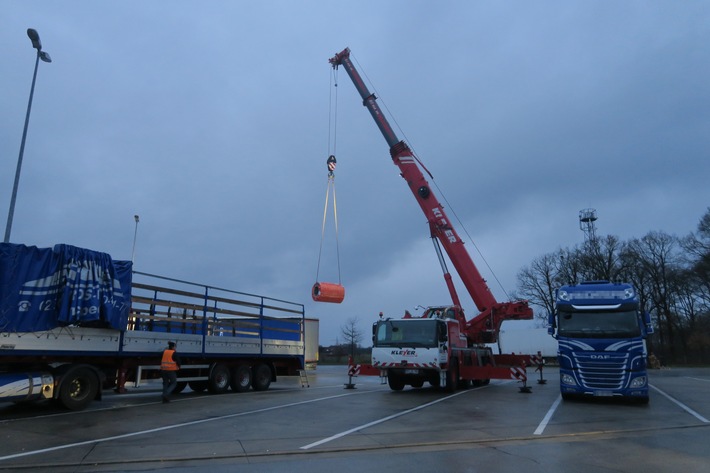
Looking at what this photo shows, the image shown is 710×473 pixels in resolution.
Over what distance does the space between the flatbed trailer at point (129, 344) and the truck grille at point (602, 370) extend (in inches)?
387

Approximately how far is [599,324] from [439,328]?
4783 mm

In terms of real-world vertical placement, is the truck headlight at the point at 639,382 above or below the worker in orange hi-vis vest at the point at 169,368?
below

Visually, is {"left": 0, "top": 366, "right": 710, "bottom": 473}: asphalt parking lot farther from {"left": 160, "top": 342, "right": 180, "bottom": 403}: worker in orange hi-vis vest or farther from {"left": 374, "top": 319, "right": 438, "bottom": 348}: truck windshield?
{"left": 374, "top": 319, "right": 438, "bottom": 348}: truck windshield

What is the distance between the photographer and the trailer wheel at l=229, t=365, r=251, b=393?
1567 centimetres

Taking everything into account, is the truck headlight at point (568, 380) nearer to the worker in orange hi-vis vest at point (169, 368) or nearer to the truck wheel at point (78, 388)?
the worker in orange hi-vis vest at point (169, 368)

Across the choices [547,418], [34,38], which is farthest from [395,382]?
[34,38]

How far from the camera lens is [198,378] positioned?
14.3 m

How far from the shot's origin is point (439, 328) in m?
15.6

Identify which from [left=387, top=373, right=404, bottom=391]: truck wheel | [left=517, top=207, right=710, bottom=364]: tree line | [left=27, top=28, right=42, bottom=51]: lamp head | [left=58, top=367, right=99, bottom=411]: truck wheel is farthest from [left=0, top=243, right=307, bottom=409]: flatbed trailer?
[left=517, top=207, right=710, bottom=364]: tree line

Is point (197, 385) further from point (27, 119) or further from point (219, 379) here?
point (27, 119)

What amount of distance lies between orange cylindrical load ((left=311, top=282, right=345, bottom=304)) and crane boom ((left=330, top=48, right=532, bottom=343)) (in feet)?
20.0

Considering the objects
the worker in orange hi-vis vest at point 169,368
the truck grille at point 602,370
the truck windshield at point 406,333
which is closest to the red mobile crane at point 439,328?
the truck windshield at point 406,333

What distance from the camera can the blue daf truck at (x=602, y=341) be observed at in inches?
484

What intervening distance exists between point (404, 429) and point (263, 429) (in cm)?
261
